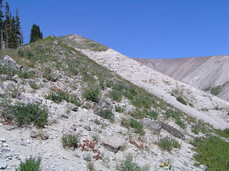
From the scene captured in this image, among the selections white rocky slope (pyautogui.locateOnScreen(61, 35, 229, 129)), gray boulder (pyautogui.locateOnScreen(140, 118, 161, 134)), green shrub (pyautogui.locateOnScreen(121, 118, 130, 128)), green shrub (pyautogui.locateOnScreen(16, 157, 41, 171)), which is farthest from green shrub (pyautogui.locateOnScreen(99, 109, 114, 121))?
white rocky slope (pyautogui.locateOnScreen(61, 35, 229, 129))

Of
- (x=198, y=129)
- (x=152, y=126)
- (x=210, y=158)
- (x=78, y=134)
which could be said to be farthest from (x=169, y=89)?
(x=78, y=134)

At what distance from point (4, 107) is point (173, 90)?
24.8 m

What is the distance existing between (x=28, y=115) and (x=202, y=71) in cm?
8841

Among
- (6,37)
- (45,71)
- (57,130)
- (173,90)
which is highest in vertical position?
(6,37)

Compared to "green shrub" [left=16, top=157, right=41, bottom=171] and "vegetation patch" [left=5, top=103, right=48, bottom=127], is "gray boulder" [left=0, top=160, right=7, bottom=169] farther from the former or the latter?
"vegetation patch" [left=5, top=103, right=48, bottom=127]

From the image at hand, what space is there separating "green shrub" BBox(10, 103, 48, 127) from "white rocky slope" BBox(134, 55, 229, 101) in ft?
197

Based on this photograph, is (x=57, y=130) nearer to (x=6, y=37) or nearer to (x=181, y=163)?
(x=181, y=163)

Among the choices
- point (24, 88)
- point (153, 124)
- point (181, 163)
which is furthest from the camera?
point (153, 124)

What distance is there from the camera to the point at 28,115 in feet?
17.5

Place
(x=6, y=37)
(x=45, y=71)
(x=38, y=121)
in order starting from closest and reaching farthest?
(x=38, y=121) < (x=45, y=71) < (x=6, y=37)

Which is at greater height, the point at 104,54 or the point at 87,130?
the point at 104,54

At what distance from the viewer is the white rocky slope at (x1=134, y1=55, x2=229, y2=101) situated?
69.2 meters

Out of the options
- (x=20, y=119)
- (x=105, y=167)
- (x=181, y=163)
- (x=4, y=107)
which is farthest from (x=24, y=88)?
(x=181, y=163)

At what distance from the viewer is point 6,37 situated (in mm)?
42406
